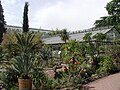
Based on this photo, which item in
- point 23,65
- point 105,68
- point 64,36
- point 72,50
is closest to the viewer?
point 23,65

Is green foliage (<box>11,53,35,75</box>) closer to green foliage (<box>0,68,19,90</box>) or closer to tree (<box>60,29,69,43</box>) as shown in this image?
green foliage (<box>0,68,19,90</box>)

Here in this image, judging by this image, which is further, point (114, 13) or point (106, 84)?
point (114, 13)

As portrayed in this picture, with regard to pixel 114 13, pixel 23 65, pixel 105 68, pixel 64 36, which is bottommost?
pixel 105 68

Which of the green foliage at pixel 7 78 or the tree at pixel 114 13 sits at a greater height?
the tree at pixel 114 13

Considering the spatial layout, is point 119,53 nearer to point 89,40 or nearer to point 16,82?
point 89,40

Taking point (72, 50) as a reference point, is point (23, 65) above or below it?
below

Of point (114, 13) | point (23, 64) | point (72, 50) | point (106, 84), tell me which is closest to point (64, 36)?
point (114, 13)

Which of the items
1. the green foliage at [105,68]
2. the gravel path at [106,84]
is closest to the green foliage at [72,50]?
the green foliage at [105,68]

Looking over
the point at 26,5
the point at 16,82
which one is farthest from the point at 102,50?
the point at 26,5

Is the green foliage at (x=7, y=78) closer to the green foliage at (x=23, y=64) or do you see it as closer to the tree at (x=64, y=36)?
the green foliage at (x=23, y=64)

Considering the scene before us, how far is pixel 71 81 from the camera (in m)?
13.4

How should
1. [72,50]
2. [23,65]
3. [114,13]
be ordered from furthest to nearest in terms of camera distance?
1. [114,13]
2. [72,50]
3. [23,65]

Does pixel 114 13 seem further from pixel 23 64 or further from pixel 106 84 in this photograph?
pixel 23 64

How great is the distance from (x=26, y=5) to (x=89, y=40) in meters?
26.5
